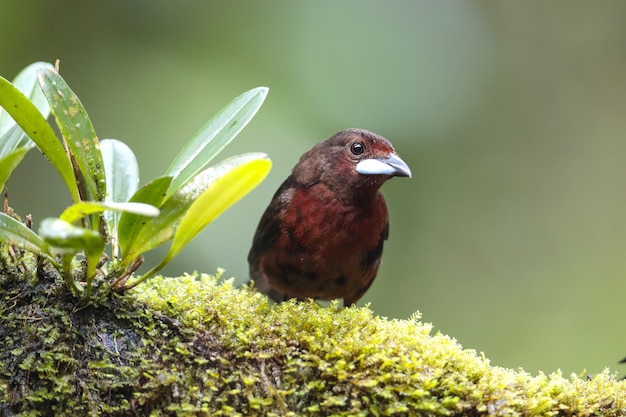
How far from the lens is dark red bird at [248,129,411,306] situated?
3.00 meters

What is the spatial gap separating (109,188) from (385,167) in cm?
127

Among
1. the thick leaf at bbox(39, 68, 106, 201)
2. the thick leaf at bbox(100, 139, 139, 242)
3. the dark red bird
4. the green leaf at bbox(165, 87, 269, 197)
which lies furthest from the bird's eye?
the thick leaf at bbox(39, 68, 106, 201)

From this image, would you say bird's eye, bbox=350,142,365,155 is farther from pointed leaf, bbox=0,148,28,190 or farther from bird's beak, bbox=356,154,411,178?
pointed leaf, bbox=0,148,28,190

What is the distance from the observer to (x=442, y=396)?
167cm

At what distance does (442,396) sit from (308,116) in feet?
12.0

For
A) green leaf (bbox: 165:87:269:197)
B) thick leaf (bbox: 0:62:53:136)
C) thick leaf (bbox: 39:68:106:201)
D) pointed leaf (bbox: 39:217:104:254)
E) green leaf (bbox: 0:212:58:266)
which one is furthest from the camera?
thick leaf (bbox: 0:62:53:136)

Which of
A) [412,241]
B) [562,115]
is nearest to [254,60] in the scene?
[412,241]

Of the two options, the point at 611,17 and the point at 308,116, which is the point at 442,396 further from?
the point at 611,17

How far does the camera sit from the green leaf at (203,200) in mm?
1586

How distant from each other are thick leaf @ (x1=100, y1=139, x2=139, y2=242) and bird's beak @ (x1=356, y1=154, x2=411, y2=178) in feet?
3.62

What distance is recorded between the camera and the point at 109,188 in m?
2.22

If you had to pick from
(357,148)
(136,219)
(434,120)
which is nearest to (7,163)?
(136,219)

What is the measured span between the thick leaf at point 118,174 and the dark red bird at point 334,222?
98 centimetres

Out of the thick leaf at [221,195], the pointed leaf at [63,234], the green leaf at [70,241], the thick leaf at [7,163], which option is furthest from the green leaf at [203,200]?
the thick leaf at [7,163]
